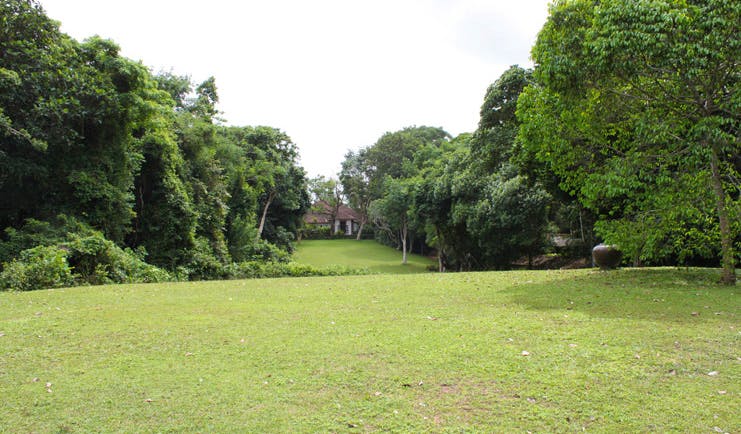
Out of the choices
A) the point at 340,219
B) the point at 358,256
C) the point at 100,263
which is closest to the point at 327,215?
the point at 340,219

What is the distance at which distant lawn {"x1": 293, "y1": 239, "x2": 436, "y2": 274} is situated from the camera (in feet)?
148

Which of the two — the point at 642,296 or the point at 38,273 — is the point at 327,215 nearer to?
the point at 38,273

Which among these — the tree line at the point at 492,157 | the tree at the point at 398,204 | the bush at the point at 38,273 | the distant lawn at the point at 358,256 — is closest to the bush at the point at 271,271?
the tree line at the point at 492,157

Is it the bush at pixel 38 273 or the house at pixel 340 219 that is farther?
the house at pixel 340 219

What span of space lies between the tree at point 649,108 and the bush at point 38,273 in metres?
12.8

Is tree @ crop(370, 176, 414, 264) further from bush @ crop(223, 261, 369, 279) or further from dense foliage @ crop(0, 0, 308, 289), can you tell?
dense foliage @ crop(0, 0, 308, 289)

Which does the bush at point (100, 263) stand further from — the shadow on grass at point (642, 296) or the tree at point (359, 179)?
the tree at point (359, 179)

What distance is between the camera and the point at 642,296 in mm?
9180

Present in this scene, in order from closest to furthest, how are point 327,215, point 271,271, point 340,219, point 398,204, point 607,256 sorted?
1. point 607,256
2. point 271,271
3. point 398,204
4. point 327,215
5. point 340,219

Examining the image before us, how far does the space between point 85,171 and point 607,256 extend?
60.8ft

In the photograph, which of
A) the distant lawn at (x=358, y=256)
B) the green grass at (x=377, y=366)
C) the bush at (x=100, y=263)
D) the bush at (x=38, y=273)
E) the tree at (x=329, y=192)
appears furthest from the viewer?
the tree at (x=329, y=192)

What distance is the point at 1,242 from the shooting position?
591 inches

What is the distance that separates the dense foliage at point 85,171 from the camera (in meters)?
14.7

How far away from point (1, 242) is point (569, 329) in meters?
17.1
